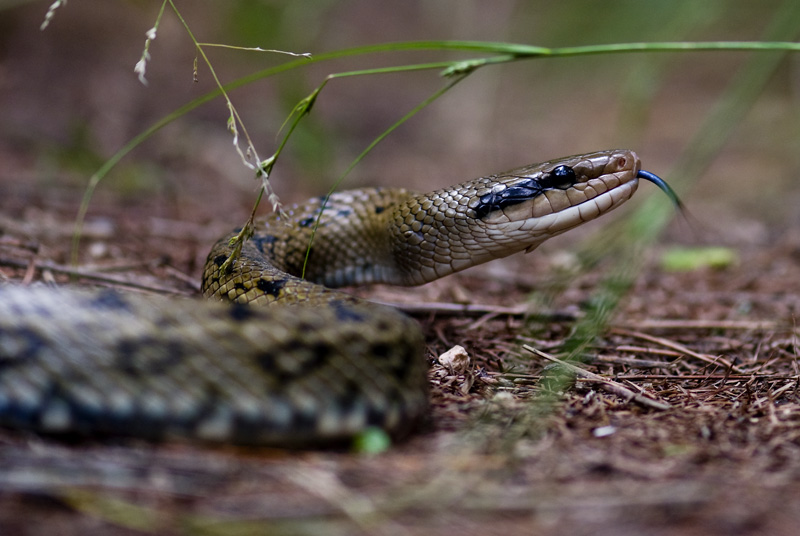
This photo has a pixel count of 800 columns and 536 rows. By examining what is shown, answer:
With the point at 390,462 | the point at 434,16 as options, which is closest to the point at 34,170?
the point at 390,462

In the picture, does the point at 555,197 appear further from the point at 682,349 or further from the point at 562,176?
the point at 682,349

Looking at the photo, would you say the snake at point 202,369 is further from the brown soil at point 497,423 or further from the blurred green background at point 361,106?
Answer: the blurred green background at point 361,106

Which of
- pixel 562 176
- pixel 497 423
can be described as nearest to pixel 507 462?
pixel 497 423

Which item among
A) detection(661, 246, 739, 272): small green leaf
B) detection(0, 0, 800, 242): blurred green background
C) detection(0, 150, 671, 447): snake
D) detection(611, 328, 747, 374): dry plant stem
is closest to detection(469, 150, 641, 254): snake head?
detection(611, 328, 747, 374): dry plant stem

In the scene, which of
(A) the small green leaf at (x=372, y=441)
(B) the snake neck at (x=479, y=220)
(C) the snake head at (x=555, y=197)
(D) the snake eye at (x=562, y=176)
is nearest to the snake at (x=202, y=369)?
(A) the small green leaf at (x=372, y=441)

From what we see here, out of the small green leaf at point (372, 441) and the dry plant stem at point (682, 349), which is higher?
the dry plant stem at point (682, 349)

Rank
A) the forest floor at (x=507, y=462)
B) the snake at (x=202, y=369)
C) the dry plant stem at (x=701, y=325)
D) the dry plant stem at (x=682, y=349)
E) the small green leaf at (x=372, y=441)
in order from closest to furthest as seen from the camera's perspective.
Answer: the forest floor at (x=507, y=462) < the snake at (x=202, y=369) < the small green leaf at (x=372, y=441) < the dry plant stem at (x=682, y=349) < the dry plant stem at (x=701, y=325)
